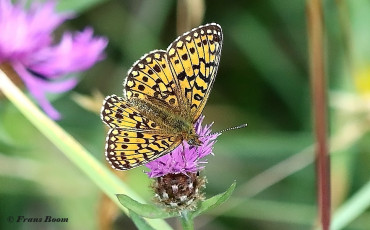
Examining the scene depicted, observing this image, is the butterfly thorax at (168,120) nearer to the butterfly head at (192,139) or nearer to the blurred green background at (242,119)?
the butterfly head at (192,139)

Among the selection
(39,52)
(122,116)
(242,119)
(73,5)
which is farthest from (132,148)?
(242,119)

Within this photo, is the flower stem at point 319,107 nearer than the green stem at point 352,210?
Yes

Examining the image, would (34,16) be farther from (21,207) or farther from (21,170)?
(21,207)

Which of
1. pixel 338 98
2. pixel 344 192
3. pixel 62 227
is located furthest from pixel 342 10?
pixel 62 227

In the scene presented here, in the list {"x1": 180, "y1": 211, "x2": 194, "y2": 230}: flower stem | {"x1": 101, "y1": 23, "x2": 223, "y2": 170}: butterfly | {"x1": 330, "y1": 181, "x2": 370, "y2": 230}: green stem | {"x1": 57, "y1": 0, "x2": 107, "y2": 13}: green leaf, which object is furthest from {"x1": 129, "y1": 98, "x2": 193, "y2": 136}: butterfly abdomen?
{"x1": 57, "y1": 0, "x2": 107, "y2": 13}: green leaf

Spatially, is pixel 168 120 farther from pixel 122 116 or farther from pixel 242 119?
pixel 242 119

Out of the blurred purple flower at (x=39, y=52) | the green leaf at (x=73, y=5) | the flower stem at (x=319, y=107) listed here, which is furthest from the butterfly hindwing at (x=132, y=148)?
the green leaf at (x=73, y=5)
